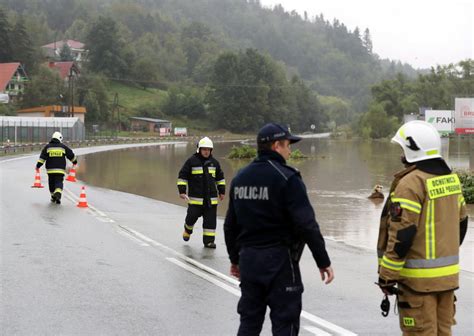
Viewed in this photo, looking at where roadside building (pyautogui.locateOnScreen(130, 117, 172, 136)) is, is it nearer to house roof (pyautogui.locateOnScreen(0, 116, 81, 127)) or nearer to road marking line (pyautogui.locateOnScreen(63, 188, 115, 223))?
house roof (pyautogui.locateOnScreen(0, 116, 81, 127))

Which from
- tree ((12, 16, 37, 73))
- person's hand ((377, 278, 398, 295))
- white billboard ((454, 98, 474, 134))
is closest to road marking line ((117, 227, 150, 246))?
person's hand ((377, 278, 398, 295))

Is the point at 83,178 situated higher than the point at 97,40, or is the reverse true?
the point at 97,40

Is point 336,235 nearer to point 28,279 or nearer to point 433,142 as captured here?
point 28,279

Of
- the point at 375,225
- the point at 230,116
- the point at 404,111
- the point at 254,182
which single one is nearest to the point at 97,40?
the point at 230,116

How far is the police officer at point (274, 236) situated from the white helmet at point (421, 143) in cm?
82

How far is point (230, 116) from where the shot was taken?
145375 millimetres

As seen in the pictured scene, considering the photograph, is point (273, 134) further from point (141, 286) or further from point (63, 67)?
point (63, 67)

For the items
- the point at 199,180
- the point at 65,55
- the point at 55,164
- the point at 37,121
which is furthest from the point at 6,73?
the point at 199,180

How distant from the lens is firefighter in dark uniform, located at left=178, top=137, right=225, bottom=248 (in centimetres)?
1251

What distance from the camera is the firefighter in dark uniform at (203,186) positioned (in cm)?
1251

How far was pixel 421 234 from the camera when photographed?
5.18 m

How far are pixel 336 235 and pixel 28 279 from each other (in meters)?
7.75

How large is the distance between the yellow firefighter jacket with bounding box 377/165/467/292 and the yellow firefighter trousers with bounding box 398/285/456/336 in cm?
7

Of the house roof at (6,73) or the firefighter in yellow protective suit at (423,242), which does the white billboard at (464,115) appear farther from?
the house roof at (6,73)
